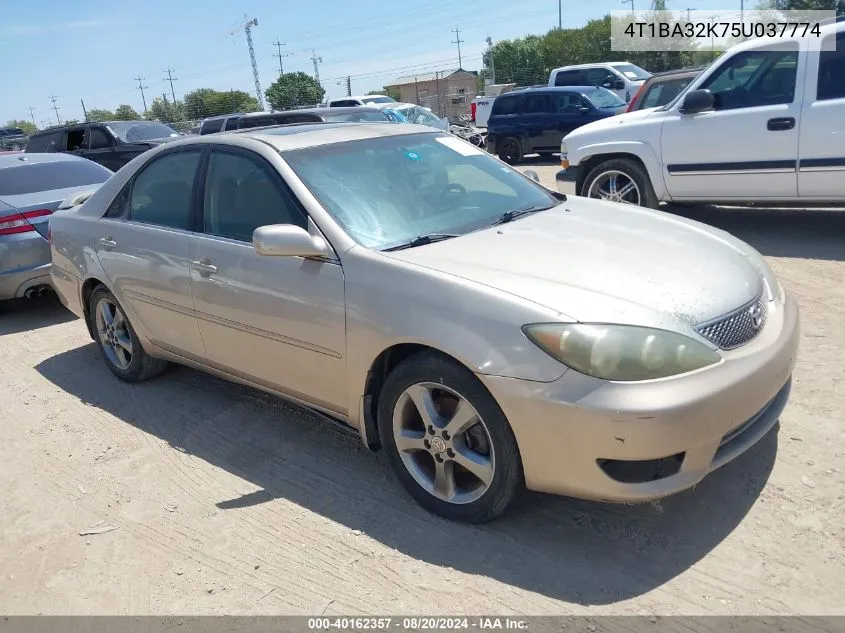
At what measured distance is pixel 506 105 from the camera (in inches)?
673

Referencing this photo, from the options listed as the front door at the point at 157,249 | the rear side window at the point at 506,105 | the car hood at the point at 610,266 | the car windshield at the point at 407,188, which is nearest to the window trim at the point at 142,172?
the front door at the point at 157,249

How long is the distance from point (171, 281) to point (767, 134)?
17.5 feet

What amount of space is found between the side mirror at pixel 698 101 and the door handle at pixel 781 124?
585 mm

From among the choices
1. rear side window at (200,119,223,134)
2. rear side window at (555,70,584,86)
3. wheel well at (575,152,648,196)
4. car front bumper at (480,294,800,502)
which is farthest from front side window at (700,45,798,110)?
rear side window at (555,70,584,86)

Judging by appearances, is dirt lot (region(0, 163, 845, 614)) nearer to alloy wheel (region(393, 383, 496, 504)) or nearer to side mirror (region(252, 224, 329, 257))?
alloy wheel (region(393, 383, 496, 504))

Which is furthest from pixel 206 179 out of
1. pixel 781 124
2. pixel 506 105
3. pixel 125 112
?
pixel 125 112

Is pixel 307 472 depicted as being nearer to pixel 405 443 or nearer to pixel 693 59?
pixel 405 443

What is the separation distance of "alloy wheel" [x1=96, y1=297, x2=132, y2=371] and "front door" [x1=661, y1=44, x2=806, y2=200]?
5.25 meters

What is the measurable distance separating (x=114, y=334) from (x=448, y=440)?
3.04 meters

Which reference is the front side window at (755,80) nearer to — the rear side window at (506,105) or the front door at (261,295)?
the front door at (261,295)

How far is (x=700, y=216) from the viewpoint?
7992 millimetres

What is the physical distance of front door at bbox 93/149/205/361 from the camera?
4.06 m

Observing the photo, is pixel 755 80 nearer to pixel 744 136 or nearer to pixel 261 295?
pixel 744 136
